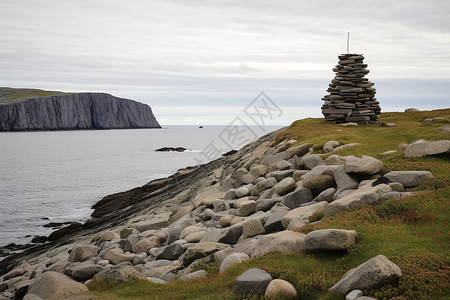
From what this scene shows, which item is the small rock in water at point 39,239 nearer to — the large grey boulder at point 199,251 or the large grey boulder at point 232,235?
the large grey boulder at point 232,235

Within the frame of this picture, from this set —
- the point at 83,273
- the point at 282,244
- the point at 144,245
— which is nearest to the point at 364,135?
the point at 144,245

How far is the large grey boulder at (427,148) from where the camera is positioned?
17.4m

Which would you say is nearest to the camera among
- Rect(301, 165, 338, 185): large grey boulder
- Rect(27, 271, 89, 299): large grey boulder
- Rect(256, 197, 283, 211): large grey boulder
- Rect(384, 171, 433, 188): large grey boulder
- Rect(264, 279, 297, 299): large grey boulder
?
Rect(264, 279, 297, 299): large grey boulder

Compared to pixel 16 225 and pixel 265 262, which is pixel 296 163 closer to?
pixel 265 262

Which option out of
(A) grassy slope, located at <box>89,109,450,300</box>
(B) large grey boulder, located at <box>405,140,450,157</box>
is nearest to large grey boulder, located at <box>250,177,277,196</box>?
(B) large grey boulder, located at <box>405,140,450,157</box>

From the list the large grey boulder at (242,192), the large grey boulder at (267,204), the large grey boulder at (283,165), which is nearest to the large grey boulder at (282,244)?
the large grey boulder at (267,204)

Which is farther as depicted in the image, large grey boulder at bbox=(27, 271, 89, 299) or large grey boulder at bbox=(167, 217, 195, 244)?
large grey boulder at bbox=(167, 217, 195, 244)

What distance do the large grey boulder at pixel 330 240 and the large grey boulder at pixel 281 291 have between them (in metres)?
1.72

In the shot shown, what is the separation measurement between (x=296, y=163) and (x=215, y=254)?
9988 millimetres

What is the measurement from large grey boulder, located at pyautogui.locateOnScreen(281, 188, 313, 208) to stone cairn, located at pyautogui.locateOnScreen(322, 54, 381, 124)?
17097mm

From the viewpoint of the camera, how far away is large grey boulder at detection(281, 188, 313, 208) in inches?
631

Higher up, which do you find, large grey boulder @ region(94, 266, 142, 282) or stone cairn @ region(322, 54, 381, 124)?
stone cairn @ region(322, 54, 381, 124)

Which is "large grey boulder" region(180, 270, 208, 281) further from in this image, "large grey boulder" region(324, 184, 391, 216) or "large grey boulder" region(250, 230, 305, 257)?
"large grey boulder" region(324, 184, 391, 216)

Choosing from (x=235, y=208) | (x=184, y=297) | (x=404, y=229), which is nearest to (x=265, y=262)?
(x=184, y=297)
